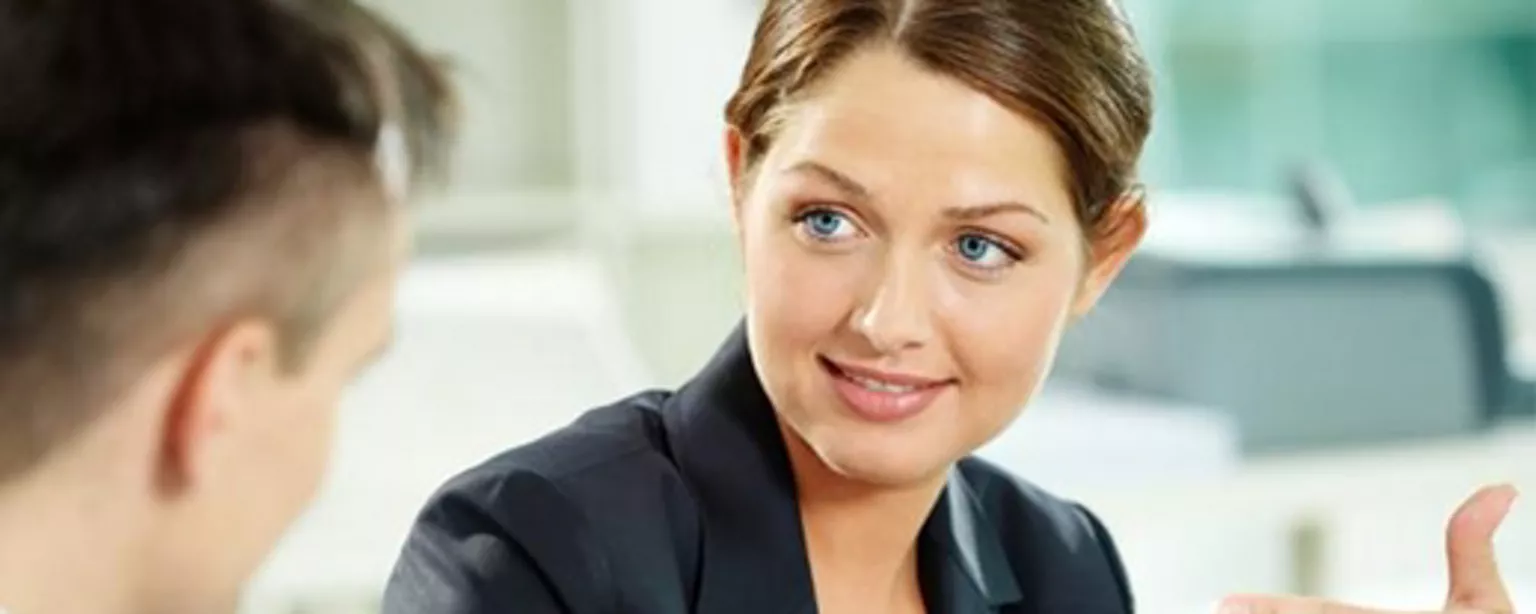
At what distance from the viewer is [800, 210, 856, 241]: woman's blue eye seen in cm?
104

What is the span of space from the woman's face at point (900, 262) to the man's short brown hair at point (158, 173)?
33cm

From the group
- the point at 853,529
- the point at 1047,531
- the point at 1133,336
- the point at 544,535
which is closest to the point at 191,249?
the point at 544,535

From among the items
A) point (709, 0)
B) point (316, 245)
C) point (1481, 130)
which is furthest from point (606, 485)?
point (1481, 130)

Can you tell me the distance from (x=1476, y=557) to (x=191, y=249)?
0.70m

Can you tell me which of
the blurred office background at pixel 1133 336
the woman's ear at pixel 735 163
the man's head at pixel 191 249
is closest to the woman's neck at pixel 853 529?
the woman's ear at pixel 735 163

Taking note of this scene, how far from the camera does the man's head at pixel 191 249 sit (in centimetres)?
70

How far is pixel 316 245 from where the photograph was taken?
2.49 ft

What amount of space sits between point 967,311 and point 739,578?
0.18 metres

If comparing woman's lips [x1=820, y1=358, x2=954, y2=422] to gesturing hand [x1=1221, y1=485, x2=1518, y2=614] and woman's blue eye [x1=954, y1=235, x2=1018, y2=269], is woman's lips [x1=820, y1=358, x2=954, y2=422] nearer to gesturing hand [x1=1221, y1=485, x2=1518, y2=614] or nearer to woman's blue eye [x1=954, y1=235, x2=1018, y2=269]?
woman's blue eye [x1=954, y1=235, x2=1018, y2=269]

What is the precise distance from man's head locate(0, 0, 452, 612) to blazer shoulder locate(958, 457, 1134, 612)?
53 cm

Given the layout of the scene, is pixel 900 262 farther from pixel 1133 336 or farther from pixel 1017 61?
pixel 1133 336

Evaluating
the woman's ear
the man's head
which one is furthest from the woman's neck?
the man's head

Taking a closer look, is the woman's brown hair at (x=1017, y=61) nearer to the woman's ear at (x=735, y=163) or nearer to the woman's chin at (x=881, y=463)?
the woman's ear at (x=735, y=163)

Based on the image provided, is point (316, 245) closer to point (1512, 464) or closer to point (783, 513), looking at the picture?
point (783, 513)
